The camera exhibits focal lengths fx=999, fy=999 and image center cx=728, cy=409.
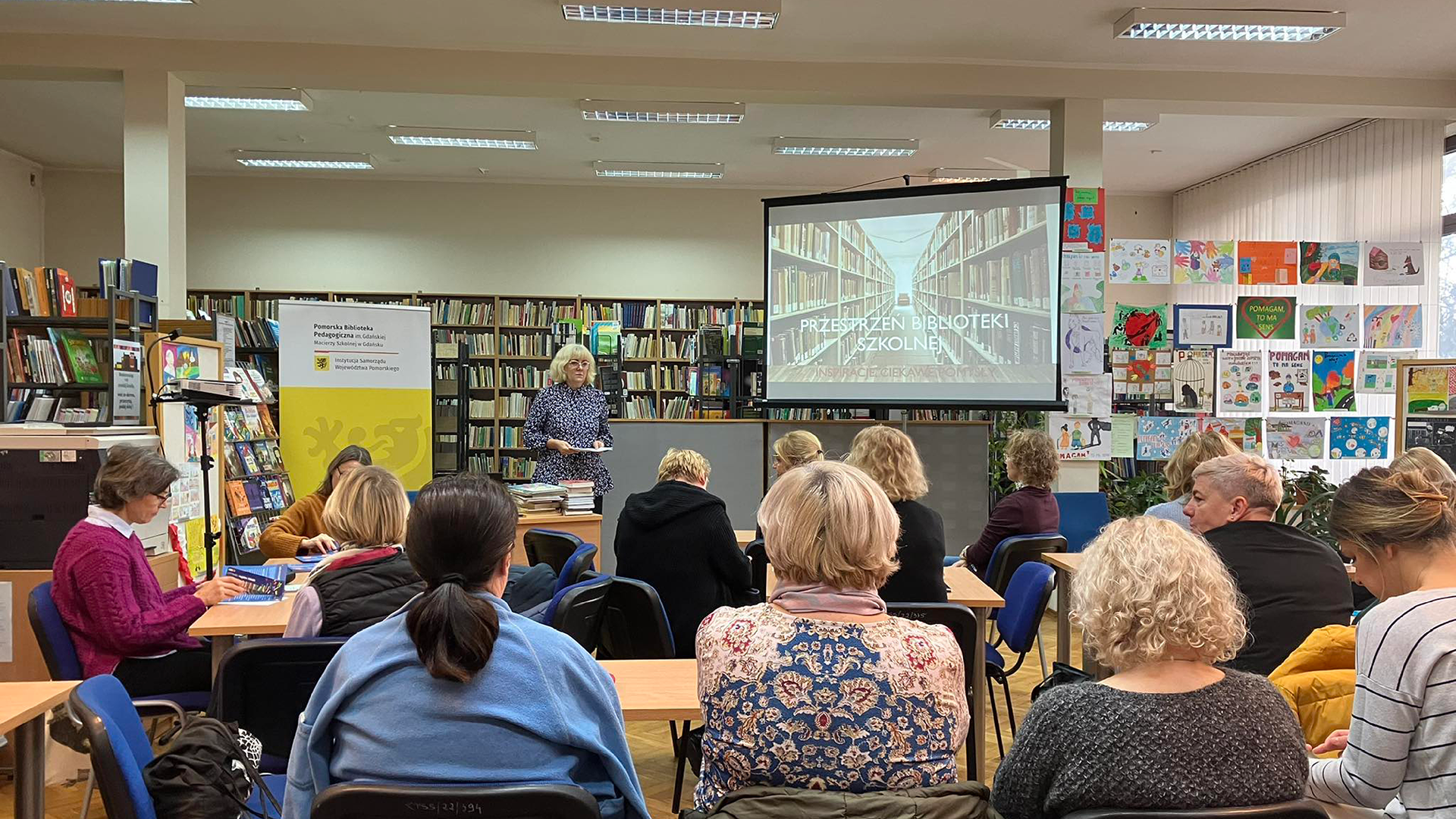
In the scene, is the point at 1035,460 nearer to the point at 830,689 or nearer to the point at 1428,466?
the point at 1428,466

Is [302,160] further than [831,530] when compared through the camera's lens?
Yes

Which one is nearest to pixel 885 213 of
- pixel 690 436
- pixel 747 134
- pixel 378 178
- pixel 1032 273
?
pixel 1032 273

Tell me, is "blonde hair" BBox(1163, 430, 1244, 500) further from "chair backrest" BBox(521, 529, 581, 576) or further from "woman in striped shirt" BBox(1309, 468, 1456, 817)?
"chair backrest" BBox(521, 529, 581, 576)

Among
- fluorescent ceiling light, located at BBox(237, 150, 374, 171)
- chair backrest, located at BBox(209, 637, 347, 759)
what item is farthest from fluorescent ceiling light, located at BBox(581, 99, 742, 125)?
chair backrest, located at BBox(209, 637, 347, 759)

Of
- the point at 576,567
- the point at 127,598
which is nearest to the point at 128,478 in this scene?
the point at 127,598

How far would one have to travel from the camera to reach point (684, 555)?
3.52 meters

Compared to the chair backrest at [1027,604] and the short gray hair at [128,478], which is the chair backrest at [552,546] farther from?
the chair backrest at [1027,604]

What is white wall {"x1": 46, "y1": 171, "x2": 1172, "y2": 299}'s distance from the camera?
9.84 m

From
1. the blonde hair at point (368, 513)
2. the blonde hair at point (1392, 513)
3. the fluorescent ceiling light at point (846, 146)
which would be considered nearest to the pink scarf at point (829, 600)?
the blonde hair at point (1392, 513)

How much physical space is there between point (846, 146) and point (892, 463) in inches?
217

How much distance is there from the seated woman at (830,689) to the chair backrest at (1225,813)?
27 cm

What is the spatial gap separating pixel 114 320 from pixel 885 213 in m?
4.30

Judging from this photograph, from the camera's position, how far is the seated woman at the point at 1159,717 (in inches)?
56.6

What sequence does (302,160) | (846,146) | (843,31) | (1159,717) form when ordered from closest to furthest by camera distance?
(1159,717) < (843,31) < (846,146) < (302,160)
